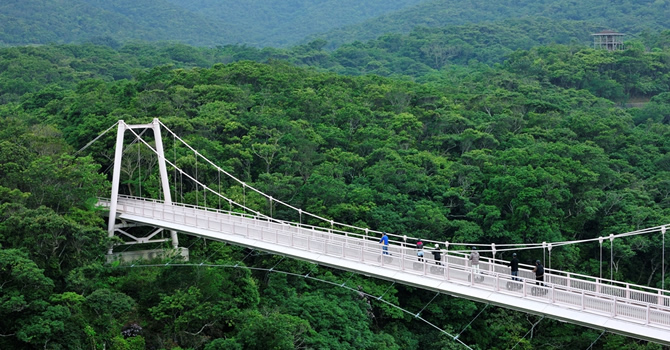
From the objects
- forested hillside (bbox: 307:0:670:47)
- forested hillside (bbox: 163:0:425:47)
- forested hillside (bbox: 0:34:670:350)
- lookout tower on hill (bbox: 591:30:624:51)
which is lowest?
forested hillside (bbox: 163:0:425:47)

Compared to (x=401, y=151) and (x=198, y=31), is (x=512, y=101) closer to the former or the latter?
(x=401, y=151)

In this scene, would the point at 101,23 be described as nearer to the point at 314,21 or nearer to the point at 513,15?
the point at 314,21

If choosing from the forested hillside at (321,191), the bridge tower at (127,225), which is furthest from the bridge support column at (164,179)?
the forested hillside at (321,191)

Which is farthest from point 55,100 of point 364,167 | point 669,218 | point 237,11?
point 237,11

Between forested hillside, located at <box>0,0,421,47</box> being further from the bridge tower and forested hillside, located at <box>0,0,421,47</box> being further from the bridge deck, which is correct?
the bridge deck

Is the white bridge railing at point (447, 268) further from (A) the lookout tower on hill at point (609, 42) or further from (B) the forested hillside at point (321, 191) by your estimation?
(A) the lookout tower on hill at point (609, 42)

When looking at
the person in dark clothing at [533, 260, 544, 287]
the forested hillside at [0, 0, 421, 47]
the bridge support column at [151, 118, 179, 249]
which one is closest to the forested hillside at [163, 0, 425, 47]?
the forested hillside at [0, 0, 421, 47]

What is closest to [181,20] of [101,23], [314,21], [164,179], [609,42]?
[101,23]
